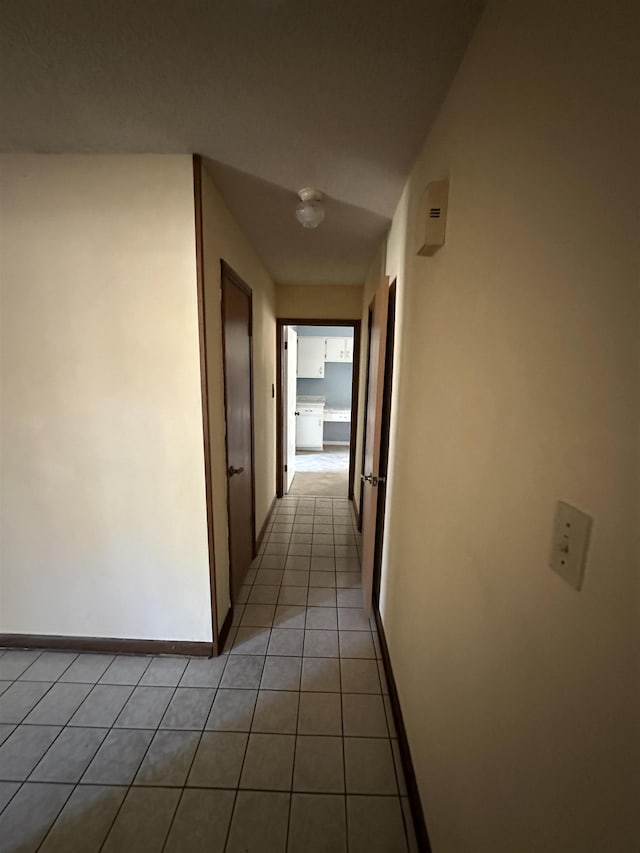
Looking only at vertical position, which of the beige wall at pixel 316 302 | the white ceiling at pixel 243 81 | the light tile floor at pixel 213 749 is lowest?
the light tile floor at pixel 213 749

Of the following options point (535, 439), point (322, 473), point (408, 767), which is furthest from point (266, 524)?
point (535, 439)

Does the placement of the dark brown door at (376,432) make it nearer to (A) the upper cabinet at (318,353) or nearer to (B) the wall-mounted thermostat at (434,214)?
(B) the wall-mounted thermostat at (434,214)

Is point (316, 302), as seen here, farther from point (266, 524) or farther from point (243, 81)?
point (243, 81)

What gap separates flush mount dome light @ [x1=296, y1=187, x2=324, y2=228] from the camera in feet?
5.79

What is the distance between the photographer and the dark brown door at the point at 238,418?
2.02m

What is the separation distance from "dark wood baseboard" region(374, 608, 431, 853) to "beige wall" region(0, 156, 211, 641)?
952 mm

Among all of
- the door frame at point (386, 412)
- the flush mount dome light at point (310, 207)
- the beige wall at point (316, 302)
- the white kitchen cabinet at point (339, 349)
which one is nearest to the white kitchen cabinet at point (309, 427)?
the white kitchen cabinet at point (339, 349)

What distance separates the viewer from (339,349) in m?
6.35

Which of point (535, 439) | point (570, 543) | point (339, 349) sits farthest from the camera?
point (339, 349)

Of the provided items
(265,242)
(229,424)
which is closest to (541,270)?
(229,424)

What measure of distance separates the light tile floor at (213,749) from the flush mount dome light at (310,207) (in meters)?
2.26

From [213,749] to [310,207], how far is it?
2433 millimetres

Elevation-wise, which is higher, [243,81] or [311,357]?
[243,81]

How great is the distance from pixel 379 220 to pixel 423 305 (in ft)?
3.50
